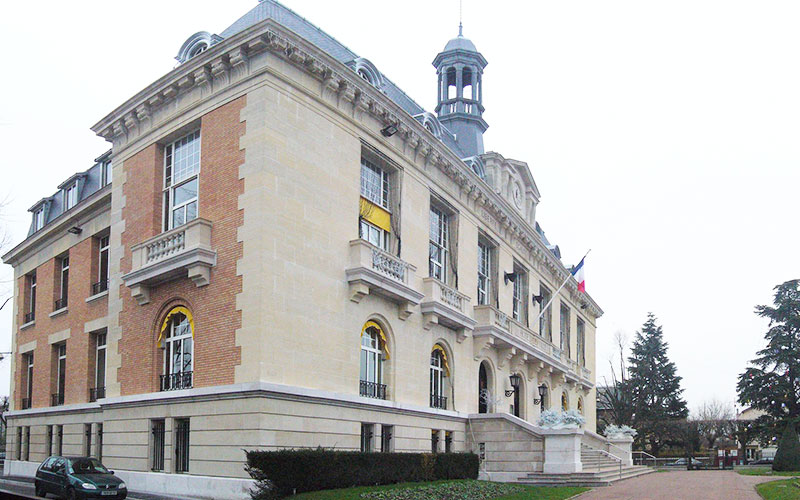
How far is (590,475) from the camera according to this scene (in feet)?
92.1

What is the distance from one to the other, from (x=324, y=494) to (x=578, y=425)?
13609 mm

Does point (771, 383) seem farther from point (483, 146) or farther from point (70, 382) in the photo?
point (70, 382)

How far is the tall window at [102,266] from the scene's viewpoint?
30161 millimetres

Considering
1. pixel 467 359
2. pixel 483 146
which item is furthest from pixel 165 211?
pixel 483 146

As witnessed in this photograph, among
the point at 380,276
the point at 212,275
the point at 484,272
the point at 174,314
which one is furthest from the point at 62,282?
the point at 484,272

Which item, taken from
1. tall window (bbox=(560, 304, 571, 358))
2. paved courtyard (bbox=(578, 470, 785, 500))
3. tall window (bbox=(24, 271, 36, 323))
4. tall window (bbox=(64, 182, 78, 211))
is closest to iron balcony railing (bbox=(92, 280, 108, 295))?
tall window (bbox=(64, 182, 78, 211))

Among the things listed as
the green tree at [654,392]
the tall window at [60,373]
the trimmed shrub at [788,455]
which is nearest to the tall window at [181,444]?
the tall window at [60,373]

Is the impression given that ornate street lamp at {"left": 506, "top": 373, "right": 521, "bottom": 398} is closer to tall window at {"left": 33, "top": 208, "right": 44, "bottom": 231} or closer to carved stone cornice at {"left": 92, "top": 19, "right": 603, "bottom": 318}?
carved stone cornice at {"left": 92, "top": 19, "right": 603, "bottom": 318}

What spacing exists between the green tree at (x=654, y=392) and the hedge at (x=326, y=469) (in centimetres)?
5099

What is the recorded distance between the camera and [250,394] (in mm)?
20141

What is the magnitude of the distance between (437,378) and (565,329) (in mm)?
24205

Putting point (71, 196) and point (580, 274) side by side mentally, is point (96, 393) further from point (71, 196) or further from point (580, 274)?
point (580, 274)

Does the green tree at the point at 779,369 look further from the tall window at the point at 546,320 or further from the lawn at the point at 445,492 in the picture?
the lawn at the point at 445,492

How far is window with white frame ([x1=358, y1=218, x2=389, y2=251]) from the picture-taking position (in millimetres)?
26045
